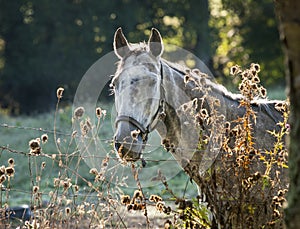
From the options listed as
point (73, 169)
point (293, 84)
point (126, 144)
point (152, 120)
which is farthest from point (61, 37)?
point (293, 84)

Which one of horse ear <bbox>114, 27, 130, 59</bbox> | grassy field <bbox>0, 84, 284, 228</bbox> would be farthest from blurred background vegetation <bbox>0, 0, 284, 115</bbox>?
horse ear <bbox>114, 27, 130, 59</bbox>

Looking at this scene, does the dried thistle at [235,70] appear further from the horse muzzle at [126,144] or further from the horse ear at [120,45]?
the horse ear at [120,45]

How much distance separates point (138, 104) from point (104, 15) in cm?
2254

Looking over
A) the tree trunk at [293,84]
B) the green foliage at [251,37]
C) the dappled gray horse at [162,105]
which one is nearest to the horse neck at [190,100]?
the dappled gray horse at [162,105]

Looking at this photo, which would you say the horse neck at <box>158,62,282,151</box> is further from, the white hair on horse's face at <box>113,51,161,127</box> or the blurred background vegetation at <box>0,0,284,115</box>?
the blurred background vegetation at <box>0,0,284,115</box>

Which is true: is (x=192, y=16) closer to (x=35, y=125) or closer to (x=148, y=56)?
(x=35, y=125)

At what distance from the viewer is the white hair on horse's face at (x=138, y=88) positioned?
4.36 meters

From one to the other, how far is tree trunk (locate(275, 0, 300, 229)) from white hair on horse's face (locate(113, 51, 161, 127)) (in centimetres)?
230

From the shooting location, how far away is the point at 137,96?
14.4ft

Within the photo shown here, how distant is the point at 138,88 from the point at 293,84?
2.46 m

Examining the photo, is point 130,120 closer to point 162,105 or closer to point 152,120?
point 152,120

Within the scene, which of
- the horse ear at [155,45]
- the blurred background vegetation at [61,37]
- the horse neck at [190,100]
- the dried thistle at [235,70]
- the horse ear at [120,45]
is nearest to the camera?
the dried thistle at [235,70]

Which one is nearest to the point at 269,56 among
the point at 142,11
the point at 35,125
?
the point at 142,11

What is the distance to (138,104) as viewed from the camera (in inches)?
173
